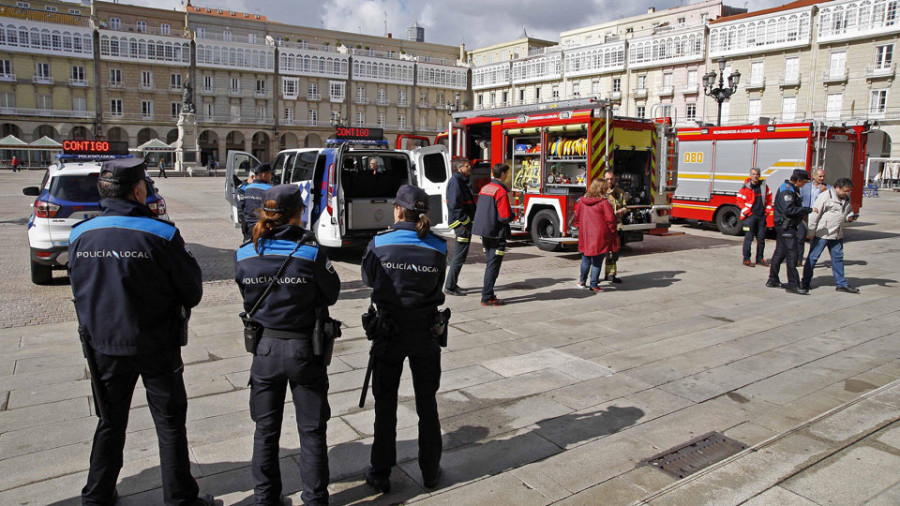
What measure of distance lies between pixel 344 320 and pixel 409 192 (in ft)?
12.7

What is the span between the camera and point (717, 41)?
53.2 m

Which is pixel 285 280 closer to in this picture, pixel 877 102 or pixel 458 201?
pixel 458 201

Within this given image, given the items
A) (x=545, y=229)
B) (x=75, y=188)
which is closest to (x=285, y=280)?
(x=75, y=188)

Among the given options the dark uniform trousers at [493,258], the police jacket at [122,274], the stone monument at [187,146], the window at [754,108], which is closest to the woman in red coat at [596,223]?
the dark uniform trousers at [493,258]

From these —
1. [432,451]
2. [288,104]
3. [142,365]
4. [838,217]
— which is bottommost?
[432,451]

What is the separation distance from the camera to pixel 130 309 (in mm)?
2953

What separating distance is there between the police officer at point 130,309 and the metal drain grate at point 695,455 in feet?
9.00

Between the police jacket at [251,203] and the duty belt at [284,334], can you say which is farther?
the police jacket at [251,203]

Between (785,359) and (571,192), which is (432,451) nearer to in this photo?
(785,359)

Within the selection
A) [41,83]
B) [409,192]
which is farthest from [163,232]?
[41,83]

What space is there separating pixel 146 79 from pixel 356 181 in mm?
59989

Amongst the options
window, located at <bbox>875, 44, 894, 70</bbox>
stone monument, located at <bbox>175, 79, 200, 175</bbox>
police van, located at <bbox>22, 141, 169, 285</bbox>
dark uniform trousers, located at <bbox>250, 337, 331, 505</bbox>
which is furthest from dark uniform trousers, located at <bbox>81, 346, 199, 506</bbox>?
window, located at <bbox>875, 44, 894, 70</bbox>

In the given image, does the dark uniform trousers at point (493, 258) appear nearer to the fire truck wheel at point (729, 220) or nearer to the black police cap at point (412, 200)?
the black police cap at point (412, 200)

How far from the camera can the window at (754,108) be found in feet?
167
